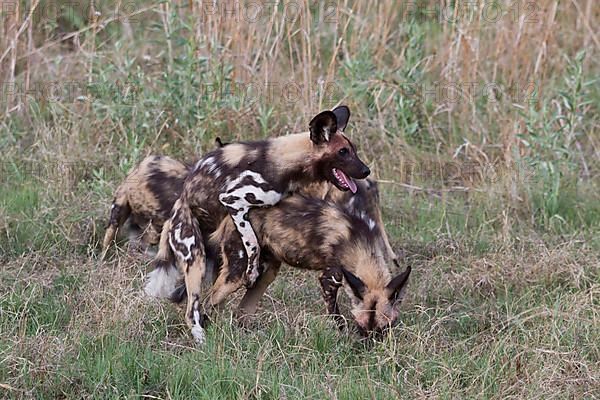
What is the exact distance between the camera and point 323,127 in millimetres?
5367

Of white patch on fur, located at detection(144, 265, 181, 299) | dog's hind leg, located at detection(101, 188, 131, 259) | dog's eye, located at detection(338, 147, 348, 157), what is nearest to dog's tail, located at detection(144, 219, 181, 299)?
white patch on fur, located at detection(144, 265, 181, 299)

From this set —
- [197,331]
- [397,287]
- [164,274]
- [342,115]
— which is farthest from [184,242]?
[397,287]

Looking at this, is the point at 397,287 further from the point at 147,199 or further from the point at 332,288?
the point at 147,199

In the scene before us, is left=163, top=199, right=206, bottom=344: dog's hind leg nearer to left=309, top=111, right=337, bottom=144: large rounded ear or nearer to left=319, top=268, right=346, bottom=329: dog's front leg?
left=319, top=268, right=346, bottom=329: dog's front leg

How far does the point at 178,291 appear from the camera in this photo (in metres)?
5.55

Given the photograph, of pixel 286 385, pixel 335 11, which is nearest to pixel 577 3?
pixel 335 11

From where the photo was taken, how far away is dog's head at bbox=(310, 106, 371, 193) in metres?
5.36

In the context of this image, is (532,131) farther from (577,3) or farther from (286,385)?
(286,385)

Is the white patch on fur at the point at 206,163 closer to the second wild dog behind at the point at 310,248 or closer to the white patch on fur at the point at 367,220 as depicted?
the second wild dog behind at the point at 310,248

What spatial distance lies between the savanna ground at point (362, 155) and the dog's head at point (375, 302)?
0.27 ft

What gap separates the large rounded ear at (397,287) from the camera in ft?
16.8

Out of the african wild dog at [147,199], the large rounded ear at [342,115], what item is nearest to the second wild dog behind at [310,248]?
the large rounded ear at [342,115]

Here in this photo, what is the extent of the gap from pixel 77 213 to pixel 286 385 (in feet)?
8.25

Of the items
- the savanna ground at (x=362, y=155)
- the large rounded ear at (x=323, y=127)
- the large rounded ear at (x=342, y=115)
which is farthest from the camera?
the large rounded ear at (x=342, y=115)
